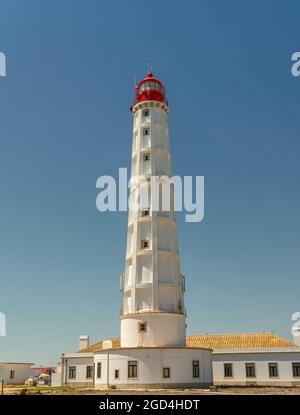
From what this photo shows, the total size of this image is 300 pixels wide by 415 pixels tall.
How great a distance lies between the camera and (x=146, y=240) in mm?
42812

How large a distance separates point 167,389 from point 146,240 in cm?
1230

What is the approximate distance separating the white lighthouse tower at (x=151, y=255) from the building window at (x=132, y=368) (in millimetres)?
1823

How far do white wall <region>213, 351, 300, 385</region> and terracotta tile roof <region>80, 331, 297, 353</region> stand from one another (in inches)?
39.9

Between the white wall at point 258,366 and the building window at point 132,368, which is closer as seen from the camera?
the building window at point 132,368

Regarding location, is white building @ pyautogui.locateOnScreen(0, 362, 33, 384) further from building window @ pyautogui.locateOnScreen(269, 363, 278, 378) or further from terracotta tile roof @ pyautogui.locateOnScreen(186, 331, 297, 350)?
building window @ pyautogui.locateOnScreen(269, 363, 278, 378)

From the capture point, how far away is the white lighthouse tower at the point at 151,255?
40719 millimetres

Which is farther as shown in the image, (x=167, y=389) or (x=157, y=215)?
(x=157, y=215)

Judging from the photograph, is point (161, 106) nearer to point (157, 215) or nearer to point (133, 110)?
point (133, 110)

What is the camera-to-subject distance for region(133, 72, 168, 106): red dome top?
46.7m

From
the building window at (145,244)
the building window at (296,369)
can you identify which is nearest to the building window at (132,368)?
the building window at (145,244)

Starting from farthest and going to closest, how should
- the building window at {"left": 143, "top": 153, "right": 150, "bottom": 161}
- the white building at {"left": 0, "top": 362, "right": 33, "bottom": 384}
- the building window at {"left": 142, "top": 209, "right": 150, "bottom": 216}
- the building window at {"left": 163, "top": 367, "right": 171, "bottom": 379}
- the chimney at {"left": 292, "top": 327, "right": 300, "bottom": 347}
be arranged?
the white building at {"left": 0, "top": 362, "right": 33, "bottom": 384} < the chimney at {"left": 292, "top": 327, "right": 300, "bottom": 347} < the building window at {"left": 143, "top": 153, "right": 150, "bottom": 161} < the building window at {"left": 142, "top": 209, "right": 150, "bottom": 216} < the building window at {"left": 163, "top": 367, "right": 171, "bottom": 379}

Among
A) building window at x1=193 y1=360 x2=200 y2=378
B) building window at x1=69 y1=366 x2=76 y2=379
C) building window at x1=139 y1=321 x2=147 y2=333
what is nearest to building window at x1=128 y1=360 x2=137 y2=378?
building window at x1=139 y1=321 x2=147 y2=333

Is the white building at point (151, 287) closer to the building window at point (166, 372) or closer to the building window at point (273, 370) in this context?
the building window at point (166, 372)
